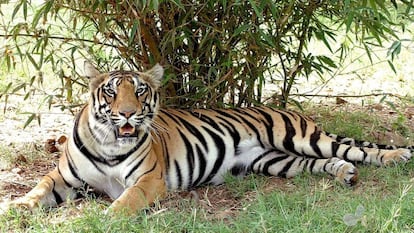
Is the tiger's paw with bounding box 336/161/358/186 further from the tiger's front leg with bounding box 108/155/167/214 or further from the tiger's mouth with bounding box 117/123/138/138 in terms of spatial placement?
the tiger's mouth with bounding box 117/123/138/138

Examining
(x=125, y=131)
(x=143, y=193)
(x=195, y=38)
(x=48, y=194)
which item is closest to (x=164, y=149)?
(x=125, y=131)

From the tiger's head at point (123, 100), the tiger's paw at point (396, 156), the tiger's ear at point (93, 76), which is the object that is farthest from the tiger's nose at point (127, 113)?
the tiger's paw at point (396, 156)

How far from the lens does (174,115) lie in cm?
445

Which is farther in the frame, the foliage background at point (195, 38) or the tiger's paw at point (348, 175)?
the foliage background at point (195, 38)

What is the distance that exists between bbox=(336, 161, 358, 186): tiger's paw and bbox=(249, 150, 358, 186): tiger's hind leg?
0.06 m

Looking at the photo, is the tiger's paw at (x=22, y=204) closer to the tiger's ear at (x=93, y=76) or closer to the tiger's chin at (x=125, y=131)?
the tiger's chin at (x=125, y=131)

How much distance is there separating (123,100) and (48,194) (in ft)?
2.06

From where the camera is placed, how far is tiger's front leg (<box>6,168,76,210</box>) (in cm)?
359

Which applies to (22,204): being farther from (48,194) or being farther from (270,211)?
(270,211)

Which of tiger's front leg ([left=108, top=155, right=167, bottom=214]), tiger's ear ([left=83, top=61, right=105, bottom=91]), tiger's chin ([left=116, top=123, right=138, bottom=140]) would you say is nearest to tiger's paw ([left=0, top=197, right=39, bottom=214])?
tiger's front leg ([left=108, top=155, right=167, bottom=214])

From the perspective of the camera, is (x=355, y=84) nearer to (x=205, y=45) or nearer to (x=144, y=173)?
(x=205, y=45)

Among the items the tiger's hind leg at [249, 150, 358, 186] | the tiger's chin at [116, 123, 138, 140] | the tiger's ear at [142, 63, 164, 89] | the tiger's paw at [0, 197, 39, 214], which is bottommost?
the tiger's paw at [0, 197, 39, 214]

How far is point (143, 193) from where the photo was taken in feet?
12.1

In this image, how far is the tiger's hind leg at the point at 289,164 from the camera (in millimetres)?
4258
